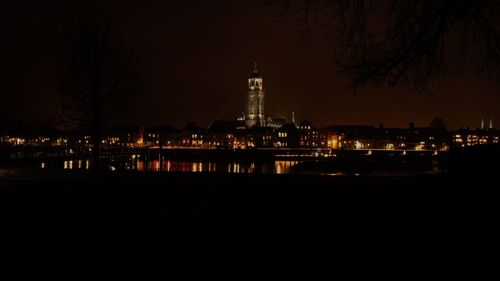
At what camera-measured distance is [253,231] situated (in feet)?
28.2

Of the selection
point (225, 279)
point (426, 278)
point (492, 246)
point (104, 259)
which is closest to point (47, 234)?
point (104, 259)

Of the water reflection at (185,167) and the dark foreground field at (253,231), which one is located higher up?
the water reflection at (185,167)

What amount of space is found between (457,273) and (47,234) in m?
6.25

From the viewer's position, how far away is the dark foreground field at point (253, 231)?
21.9 ft

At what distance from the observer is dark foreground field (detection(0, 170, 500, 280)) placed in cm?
669

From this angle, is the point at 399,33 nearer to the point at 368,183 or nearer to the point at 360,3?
the point at 360,3

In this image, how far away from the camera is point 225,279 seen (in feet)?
20.3

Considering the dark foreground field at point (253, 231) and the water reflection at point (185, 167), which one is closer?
the dark foreground field at point (253, 231)

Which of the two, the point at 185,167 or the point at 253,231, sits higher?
the point at 185,167

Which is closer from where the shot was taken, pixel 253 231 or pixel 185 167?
pixel 253 231

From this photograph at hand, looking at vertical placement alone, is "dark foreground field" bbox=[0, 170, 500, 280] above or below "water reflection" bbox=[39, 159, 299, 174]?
below

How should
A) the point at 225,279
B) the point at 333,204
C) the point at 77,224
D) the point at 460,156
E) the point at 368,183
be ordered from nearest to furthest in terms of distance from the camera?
the point at 225,279 → the point at 77,224 → the point at 333,204 → the point at 368,183 → the point at 460,156

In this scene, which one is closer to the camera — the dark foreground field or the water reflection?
the dark foreground field

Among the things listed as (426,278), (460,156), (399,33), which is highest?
(399,33)
